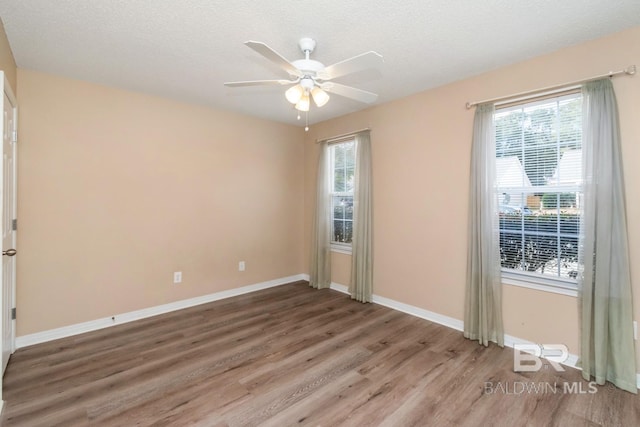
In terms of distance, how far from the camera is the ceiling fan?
171cm

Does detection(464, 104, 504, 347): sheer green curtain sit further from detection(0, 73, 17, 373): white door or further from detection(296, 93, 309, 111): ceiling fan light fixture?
detection(0, 73, 17, 373): white door

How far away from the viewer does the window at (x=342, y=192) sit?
167 inches

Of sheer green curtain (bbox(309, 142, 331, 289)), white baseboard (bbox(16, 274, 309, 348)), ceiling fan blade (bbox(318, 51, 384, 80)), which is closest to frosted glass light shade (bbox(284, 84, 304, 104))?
ceiling fan blade (bbox(318, 51, 384, 80))

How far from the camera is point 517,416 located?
1.83 m

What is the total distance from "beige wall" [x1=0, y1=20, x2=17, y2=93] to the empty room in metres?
0.04

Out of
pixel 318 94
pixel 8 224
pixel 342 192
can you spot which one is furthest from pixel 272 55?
pixel 342 192

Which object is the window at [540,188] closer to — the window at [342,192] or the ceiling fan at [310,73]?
the ceiling fan at [310,73]

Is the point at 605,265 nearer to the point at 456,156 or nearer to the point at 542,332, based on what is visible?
the point at 542,332

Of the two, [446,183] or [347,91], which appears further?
[446,183]

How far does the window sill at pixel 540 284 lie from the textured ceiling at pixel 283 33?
192 centimetres

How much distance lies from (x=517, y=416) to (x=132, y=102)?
4.41m

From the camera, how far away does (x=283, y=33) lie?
6.96 feet

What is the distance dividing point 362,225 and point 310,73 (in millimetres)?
2271

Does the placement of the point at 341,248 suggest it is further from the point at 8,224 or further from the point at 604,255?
the point at 8,224
